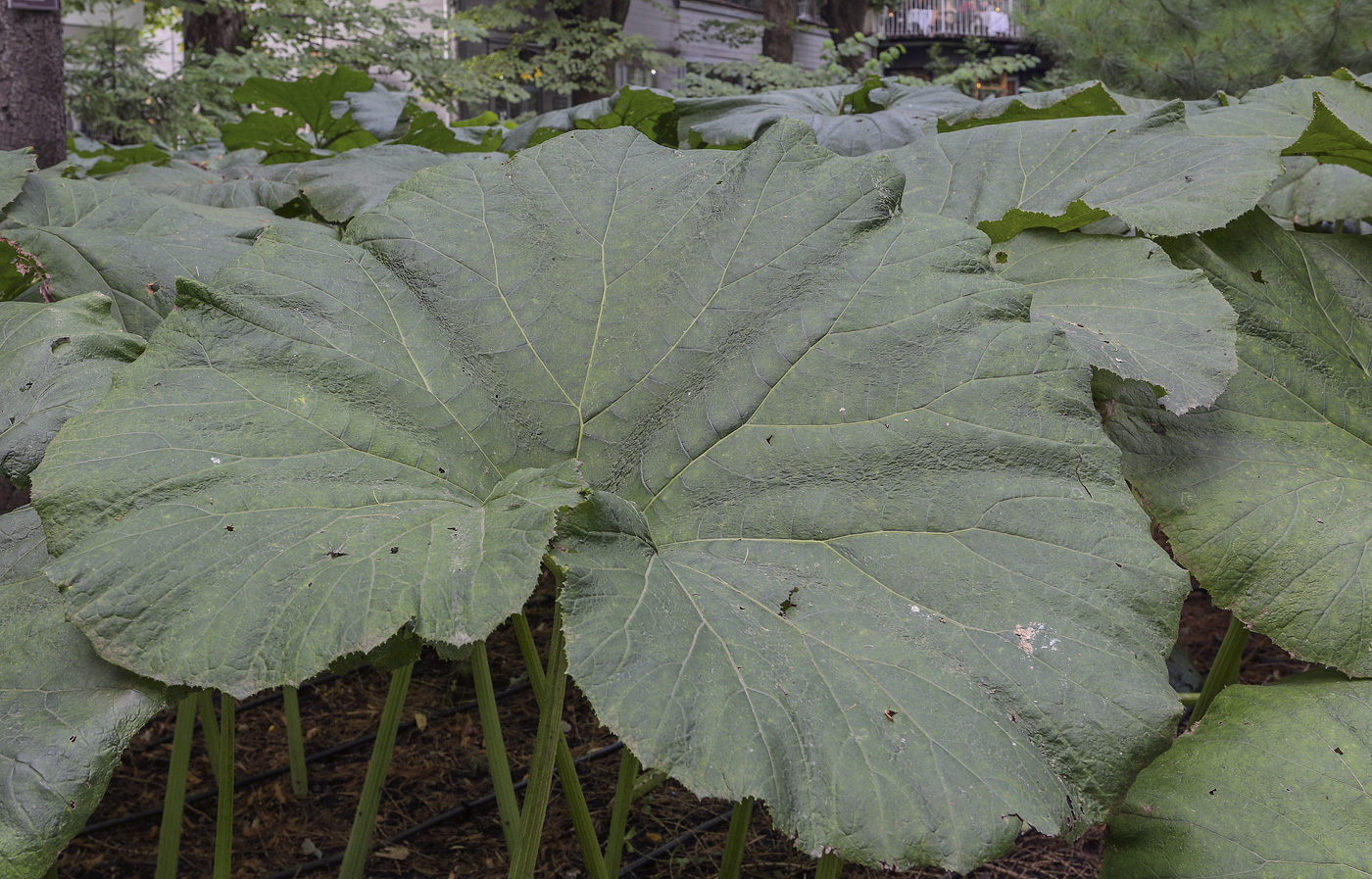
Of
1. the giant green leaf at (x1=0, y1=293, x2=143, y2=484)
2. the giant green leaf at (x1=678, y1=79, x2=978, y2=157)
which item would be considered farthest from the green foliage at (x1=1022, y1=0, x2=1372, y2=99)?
the giant green leaf at (x1=0, y1=293, x2=143, y2=484)

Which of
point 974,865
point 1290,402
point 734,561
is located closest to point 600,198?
point 734,561

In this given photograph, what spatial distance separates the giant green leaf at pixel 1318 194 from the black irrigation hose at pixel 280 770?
1985 millimetres

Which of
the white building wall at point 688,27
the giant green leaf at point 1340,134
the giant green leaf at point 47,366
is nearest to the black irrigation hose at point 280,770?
the giant green leaf at point 47,366

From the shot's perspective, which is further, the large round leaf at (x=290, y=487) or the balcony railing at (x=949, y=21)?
the balcony railing at (x=949, y=21)

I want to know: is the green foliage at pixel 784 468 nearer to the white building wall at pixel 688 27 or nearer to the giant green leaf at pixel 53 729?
the giant green leaf at pixel 53 729

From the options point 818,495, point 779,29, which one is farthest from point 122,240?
point 779,29

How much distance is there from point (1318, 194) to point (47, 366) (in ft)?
7.28

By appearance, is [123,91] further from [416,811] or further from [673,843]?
[673,843]

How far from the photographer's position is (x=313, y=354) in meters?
1.07

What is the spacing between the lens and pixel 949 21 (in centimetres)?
2019

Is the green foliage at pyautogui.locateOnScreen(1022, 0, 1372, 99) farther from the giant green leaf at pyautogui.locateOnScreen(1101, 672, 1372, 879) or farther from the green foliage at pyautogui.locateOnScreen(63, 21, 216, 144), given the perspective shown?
the green foliage at pyautogui.locateOnScreen(63, 21, 216, 144)

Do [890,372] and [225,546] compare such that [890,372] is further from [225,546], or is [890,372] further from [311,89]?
[311,89]

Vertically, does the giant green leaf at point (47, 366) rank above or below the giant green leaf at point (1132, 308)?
below

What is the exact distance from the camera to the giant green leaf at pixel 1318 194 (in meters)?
1.92
